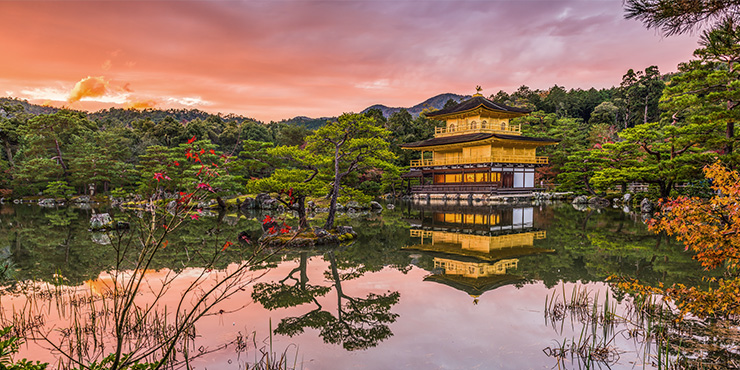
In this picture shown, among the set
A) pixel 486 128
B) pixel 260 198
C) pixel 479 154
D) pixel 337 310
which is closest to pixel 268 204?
pixel 260 198

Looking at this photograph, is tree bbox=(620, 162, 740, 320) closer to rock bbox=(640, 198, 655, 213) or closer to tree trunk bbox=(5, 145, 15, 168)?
rock bbox=(640, 198, 655, 213)

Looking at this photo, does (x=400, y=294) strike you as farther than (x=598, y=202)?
No

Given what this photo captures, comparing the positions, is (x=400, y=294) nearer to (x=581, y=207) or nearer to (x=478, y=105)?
(x=581, y=207)

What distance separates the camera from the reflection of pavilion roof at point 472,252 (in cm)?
1081

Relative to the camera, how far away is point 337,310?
21.9 ft

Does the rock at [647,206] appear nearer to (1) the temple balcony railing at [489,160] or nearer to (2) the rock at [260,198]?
(1) the temple balcony railing at [489,160]

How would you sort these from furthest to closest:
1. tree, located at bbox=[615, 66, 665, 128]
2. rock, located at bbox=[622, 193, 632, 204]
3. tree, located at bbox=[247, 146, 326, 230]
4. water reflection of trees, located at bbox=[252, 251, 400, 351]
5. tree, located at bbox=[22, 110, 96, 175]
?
1. tree, located at bbox=[615, 66, 665, 128]
2. tree, located at bbox=[22, 110, 96, 175]
3. rock, located at bbox=[622, 193, 632, 204]
4. tree, located at bbox=[247, 146, 326, 230]
5. water reflection of trees, located at bbox=[252, 251, 400, 351]

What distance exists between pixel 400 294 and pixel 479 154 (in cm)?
2943

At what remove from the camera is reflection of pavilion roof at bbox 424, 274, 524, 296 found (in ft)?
25.7

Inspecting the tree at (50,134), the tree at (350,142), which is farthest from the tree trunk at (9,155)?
the tree at (350,142)

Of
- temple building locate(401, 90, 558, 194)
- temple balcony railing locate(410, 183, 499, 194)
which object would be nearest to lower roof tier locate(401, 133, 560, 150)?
temple building locate(401, 90, 558, 194)

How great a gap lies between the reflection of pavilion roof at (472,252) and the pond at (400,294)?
57mm

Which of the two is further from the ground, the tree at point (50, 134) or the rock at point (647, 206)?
the tree at point (50, 134)

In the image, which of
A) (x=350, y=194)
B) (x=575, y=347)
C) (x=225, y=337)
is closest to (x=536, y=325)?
(x=575, y=347)
